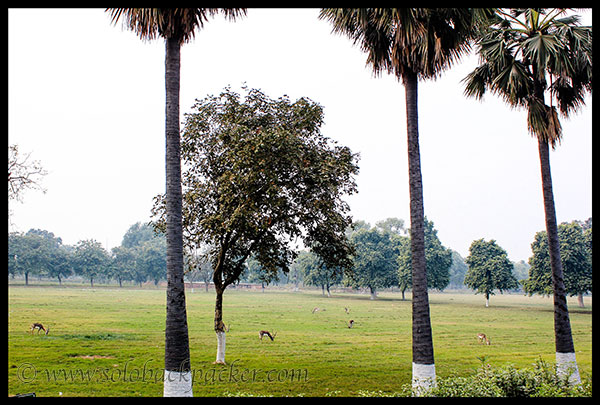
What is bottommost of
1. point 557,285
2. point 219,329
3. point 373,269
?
point 219,329

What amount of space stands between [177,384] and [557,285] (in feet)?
39.2

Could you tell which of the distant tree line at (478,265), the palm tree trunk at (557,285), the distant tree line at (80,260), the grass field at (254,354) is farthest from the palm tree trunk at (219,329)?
the distant tree line at (80,260)

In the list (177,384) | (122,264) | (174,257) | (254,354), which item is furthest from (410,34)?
(122,264)

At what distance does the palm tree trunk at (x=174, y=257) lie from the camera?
10750mm

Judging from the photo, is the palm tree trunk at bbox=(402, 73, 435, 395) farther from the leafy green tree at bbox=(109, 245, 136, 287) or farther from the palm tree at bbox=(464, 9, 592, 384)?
the leafy green tree at bbox=(109, 245, 136, 287)

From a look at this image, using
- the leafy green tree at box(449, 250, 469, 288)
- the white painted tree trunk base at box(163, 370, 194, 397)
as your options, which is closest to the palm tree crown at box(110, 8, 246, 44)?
the white painted tree trunk base at box(163, 370, 194, 397)

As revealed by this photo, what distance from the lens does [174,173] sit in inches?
452

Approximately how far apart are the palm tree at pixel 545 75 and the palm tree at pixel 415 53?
8.43 feet

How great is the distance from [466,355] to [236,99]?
16.8 meters

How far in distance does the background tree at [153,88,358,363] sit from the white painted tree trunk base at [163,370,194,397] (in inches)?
260

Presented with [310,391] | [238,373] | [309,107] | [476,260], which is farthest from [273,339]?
[476,260]

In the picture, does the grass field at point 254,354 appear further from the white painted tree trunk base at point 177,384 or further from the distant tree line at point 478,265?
the distant tree line at point 478,265

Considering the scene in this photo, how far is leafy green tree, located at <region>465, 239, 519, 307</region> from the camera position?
6856cm

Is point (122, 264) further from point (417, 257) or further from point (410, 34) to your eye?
point (410, 34)
